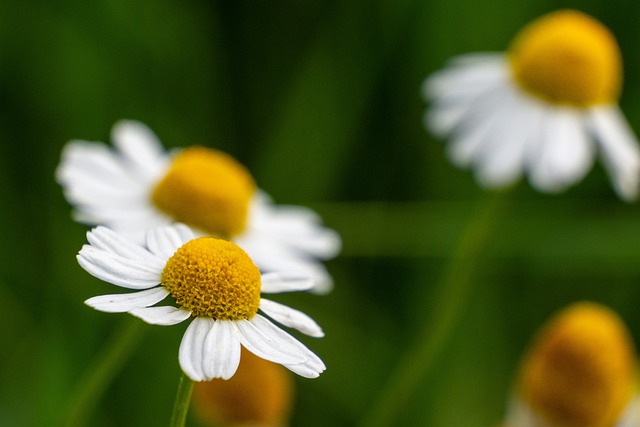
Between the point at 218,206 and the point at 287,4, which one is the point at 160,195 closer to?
the point at 218,206

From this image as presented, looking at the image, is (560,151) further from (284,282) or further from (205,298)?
(205,298)

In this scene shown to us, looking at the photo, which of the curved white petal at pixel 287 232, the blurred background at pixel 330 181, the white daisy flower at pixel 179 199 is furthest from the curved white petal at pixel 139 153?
the blurred background at pixel 330 181

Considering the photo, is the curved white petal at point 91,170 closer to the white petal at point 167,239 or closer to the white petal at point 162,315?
the white petal at point 167,239

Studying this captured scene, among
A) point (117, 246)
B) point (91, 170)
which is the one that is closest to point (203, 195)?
point (91, 170)

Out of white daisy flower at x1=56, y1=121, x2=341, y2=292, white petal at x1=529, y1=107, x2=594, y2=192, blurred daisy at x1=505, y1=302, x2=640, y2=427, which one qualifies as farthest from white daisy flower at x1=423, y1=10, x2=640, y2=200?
white daisy flower at x1=56, y1=121, x2=341, y2=292

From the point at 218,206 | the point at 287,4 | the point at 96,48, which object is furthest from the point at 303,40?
the point at 218,206
